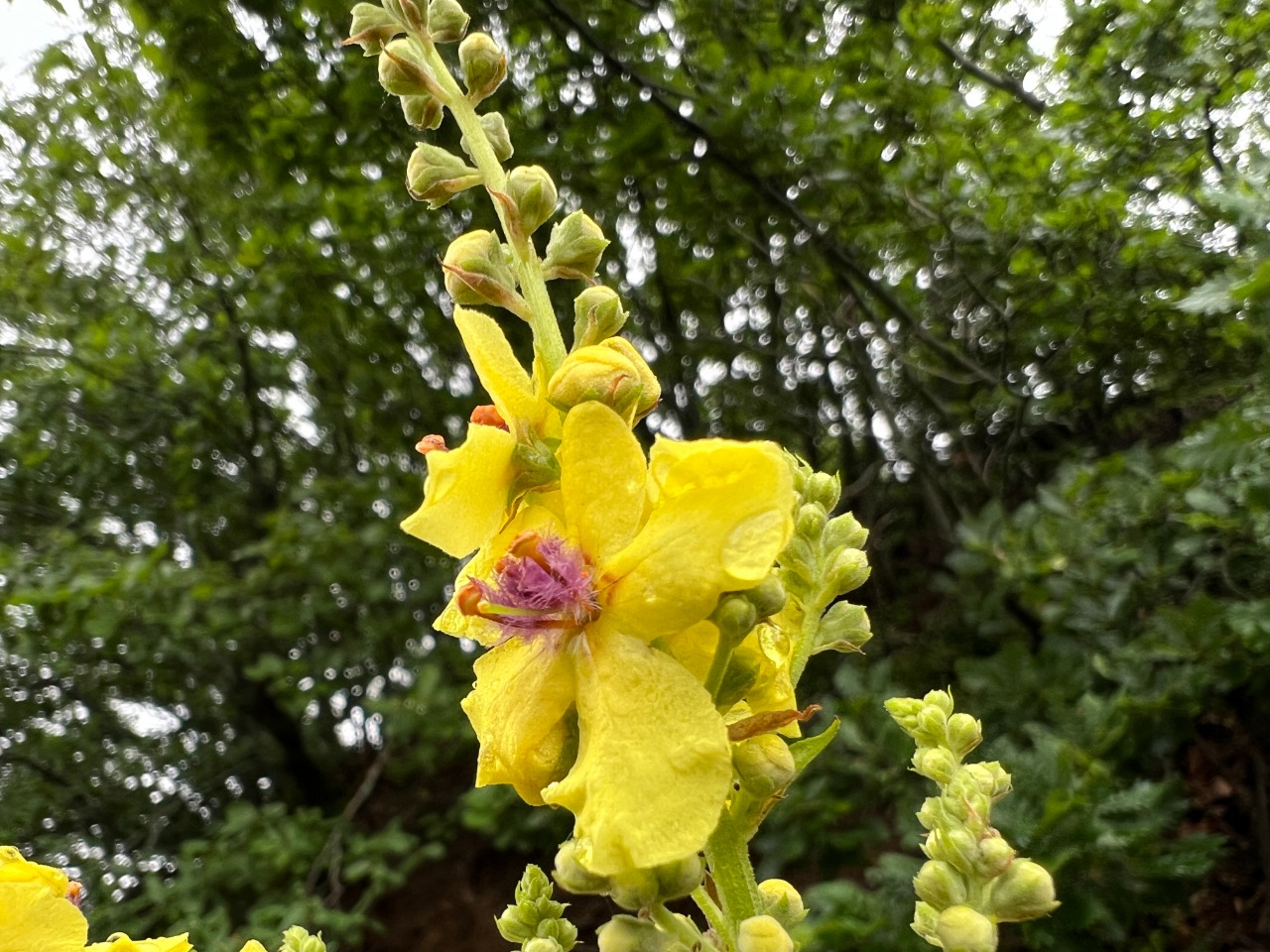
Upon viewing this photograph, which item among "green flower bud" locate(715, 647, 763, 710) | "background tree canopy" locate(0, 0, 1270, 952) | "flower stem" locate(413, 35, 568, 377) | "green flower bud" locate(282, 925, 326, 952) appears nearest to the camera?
"green flower bud" locate(715, 647, 763, 710)

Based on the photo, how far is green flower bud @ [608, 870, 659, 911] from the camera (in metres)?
0.64

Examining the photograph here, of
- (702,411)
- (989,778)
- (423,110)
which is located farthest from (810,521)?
(702,411)

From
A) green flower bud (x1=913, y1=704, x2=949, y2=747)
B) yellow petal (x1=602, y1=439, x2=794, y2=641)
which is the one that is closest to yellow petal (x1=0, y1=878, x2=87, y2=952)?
yellow petal (x1=602, y1=439, x2=794, y2=641)

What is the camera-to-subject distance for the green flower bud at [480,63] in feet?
3.27

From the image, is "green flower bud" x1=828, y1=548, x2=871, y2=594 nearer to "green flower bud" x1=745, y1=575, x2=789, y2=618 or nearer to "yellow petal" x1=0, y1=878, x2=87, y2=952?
"green flower bud" x1=745, y1=575, x2=789, y2=618

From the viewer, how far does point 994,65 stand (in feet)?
12.1

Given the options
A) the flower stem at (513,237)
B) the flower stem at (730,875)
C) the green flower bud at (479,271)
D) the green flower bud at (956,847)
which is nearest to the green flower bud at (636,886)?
the flower stem at (730,875)

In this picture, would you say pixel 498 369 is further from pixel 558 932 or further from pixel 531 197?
pixel 558 932

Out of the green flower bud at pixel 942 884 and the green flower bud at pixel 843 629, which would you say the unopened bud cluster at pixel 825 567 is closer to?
the green flower bud at pixel 843 629

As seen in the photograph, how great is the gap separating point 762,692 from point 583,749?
193mm

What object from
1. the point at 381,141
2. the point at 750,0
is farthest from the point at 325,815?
the point at 750,0

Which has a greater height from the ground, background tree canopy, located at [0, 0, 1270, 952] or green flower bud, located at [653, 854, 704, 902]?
background tree canopy, located at [0, 0, 1270, 952]

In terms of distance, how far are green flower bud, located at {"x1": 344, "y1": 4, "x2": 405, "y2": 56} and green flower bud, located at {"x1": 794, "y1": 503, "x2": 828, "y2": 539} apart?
69 cm

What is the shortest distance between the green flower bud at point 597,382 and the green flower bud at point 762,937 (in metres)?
0.41
